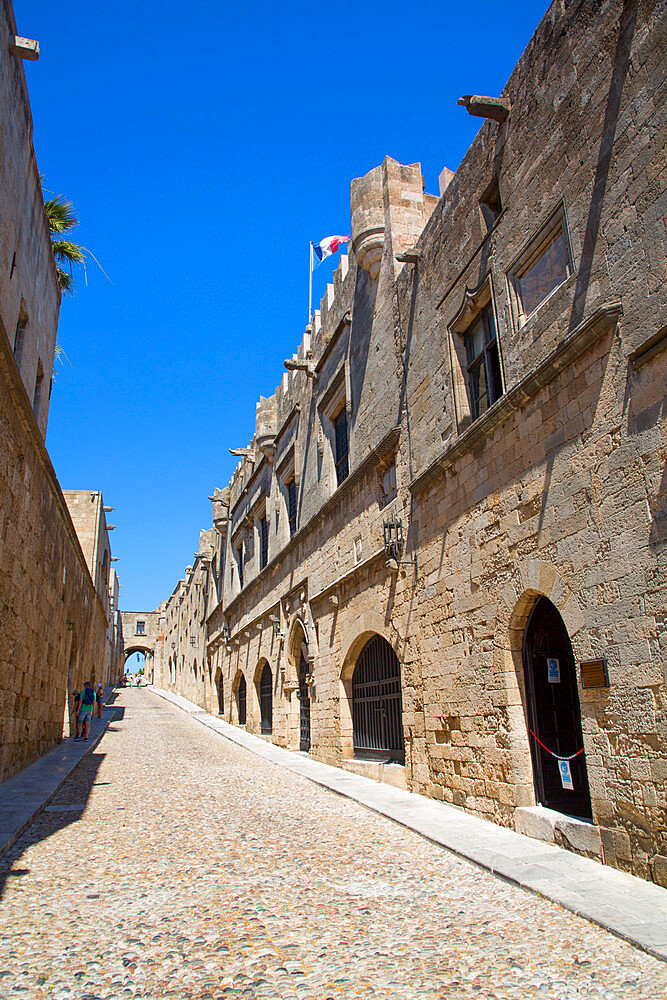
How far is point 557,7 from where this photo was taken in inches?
233

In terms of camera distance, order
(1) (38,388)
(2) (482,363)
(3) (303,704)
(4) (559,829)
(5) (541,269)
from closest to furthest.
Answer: (4) (559,829) → (5) (541,269) → (2) (482,363) → (1) (38,388) → (3) (303,704)

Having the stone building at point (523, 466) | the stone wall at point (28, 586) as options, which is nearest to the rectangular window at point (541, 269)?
the stone building at point (523, 466)

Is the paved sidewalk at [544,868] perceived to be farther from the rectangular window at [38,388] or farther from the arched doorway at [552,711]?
the rectangular window at [38,388]

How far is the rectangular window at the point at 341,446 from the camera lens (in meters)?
12.3

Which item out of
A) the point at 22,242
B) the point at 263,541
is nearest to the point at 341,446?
the point at 22,242

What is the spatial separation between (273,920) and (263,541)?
15247 millimetres

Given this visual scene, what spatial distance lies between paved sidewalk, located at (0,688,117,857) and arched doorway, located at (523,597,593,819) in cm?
443

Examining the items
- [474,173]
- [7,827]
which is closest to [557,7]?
[474,173]

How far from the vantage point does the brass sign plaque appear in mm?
4828

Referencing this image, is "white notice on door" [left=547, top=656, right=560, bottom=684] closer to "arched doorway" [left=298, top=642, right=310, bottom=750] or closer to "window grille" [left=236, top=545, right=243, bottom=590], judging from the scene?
"arched doorway" [left=298, top=642, right=310, bottom=750]

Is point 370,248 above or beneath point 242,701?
above

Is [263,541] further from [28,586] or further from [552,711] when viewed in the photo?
[552,711]

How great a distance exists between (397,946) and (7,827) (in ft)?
11.6

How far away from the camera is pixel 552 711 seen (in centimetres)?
636
